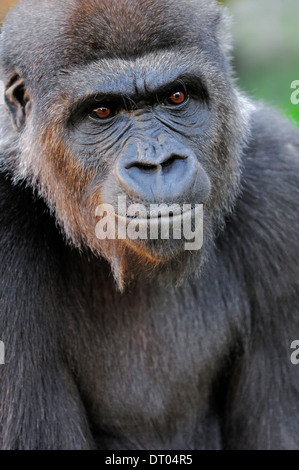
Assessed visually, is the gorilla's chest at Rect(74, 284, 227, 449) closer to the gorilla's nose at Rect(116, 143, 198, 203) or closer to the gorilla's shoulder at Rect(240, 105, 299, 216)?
the gorilla's shoulder at Rect(240, 105, 299, 216)

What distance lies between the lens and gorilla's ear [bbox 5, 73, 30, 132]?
13.9 ft

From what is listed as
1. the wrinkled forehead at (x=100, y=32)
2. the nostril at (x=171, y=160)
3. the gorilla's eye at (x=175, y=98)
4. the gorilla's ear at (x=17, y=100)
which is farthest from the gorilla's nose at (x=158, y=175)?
the gorilla's ear at (x=17, y=100)

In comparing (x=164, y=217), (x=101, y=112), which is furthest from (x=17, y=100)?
(x=164, y=217)

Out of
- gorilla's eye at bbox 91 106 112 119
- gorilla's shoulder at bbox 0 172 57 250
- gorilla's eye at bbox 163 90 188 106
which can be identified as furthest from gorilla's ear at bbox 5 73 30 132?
gorilla's eye at bbox 163 90 188 106

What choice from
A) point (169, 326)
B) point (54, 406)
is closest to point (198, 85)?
point (169, 326)

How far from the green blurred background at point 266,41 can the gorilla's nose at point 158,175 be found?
652 centimetres

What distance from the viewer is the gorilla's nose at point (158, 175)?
3.53 m

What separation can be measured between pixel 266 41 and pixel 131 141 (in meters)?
7.17

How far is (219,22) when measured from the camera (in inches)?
177

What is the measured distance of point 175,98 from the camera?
405 centimetres

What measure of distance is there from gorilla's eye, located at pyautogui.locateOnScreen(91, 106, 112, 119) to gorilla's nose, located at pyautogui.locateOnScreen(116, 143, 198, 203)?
366mm

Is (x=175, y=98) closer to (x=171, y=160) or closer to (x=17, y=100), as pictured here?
(x=171, y=160)

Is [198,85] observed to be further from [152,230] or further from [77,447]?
[77,447]

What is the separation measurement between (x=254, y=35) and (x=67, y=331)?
23.7 feet
